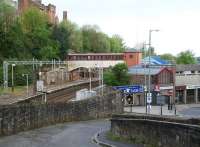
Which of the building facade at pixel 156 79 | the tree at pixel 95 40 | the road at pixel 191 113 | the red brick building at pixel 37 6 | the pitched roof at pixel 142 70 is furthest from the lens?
the tree at pixel 95 40

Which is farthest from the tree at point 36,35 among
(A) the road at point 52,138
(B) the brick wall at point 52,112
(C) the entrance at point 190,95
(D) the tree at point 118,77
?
(A) the road at point 52,138

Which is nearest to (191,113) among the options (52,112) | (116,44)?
(52,112)

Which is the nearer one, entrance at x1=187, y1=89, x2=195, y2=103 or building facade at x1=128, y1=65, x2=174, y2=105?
building facade at x1=128, y1=65, x2=174, y2=105

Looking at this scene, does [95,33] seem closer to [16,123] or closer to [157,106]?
[157,106]

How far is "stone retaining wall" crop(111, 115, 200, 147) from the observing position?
19.9 metres

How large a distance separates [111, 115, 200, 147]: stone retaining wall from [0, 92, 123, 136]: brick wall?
7.89 metres

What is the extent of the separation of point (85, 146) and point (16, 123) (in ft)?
29.5

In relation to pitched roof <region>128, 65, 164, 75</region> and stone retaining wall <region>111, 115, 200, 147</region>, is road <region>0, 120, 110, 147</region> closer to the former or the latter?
stone retaining wall <region>111, 115, 200, 147</region>

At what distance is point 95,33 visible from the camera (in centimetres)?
15088

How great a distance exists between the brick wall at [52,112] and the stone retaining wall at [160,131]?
7.89 meters

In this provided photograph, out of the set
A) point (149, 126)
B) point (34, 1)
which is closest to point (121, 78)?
point (149, 126)

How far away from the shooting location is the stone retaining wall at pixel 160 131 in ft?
65.4


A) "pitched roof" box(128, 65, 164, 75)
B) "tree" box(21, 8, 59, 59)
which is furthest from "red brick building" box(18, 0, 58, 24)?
"pitched roof" box(128, 65, 164, 75)

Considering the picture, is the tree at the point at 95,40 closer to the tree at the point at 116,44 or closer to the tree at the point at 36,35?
the tree at the point at 116,44
